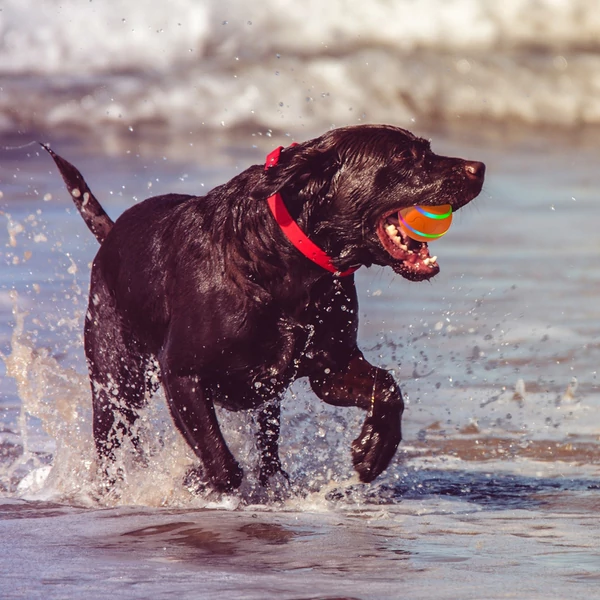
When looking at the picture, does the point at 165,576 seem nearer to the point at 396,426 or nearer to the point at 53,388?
the point at 396,426

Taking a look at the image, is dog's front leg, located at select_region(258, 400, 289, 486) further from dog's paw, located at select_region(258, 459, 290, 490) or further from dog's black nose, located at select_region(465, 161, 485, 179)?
dog's black nose, located at select_region(465, 161, 485, 179)

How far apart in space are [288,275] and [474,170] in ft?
2.70

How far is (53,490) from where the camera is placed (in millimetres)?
5480

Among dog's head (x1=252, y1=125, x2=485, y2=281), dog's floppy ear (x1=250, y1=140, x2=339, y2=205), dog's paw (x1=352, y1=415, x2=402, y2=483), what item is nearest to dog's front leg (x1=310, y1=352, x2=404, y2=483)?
dog's paw (x1=352, y1=415, x2=402, y2=483)

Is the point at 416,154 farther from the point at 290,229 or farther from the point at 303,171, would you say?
the point at 290,229

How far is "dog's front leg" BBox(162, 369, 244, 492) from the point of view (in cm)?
495

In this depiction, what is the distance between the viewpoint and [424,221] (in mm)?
4750

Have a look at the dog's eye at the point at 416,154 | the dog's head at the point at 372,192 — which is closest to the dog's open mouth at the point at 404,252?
the dog's head at the point at 372,192

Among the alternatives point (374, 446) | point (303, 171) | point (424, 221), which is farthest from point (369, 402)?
point (303, 171)

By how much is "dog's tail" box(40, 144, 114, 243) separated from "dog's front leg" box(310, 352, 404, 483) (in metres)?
1.60

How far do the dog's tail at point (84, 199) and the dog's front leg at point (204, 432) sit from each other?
1418mm

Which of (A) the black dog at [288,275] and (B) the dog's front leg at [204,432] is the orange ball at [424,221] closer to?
(A) the black dog at [288,275]

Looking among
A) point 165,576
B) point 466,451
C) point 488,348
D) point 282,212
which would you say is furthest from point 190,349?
point 488,348

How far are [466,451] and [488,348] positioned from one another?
1779 millimetres
